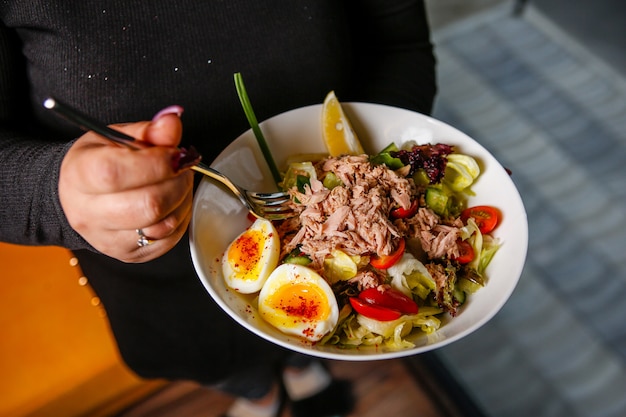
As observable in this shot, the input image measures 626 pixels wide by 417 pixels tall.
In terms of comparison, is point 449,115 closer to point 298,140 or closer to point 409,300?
point 298,140

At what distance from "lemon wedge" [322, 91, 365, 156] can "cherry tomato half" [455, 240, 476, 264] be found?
32 cm

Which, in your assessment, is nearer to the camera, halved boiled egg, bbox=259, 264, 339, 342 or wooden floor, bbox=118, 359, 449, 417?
halved boiled egg, bbox=259, 264, 339, 342

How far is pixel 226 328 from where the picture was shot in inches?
61.4

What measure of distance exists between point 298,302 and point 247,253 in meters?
0.15

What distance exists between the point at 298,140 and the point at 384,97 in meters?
0.31

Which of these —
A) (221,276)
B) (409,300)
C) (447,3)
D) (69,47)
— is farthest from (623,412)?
(447,3)

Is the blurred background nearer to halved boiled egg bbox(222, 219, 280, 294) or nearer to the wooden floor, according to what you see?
the wooden floor

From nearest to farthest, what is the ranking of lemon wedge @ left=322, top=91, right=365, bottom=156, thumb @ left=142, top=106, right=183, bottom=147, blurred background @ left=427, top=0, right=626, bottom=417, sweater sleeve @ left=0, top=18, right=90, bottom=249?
1. thumb @ left=142, top=106, right=183, bottom=147
2. sweater sleeve @ left=0, top=18, right=90, bottom=249
3. lemon wedge @ left=322, top=91, right=365, bottom=156
4. blurred background @ left=427, top=0, right=626, bottom=417

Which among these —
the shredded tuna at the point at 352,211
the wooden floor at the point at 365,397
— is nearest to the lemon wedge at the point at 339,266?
the shredded tuna at the point at 352,211

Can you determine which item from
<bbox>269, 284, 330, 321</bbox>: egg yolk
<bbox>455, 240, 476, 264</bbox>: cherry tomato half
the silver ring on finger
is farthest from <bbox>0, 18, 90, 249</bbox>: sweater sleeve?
<bbox>455, 240, 476, 264</bbox>: cherry tomato half

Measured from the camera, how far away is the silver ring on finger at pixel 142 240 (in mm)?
876

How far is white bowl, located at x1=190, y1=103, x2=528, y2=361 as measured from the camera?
3.21 ft

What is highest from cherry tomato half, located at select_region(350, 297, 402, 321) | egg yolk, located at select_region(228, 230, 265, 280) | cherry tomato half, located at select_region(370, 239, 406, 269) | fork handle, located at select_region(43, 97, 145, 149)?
fork handle, located at select_region(43, 97, 145, 149)

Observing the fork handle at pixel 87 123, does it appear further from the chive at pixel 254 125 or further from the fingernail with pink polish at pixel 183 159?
the chive at pixel 254 125
